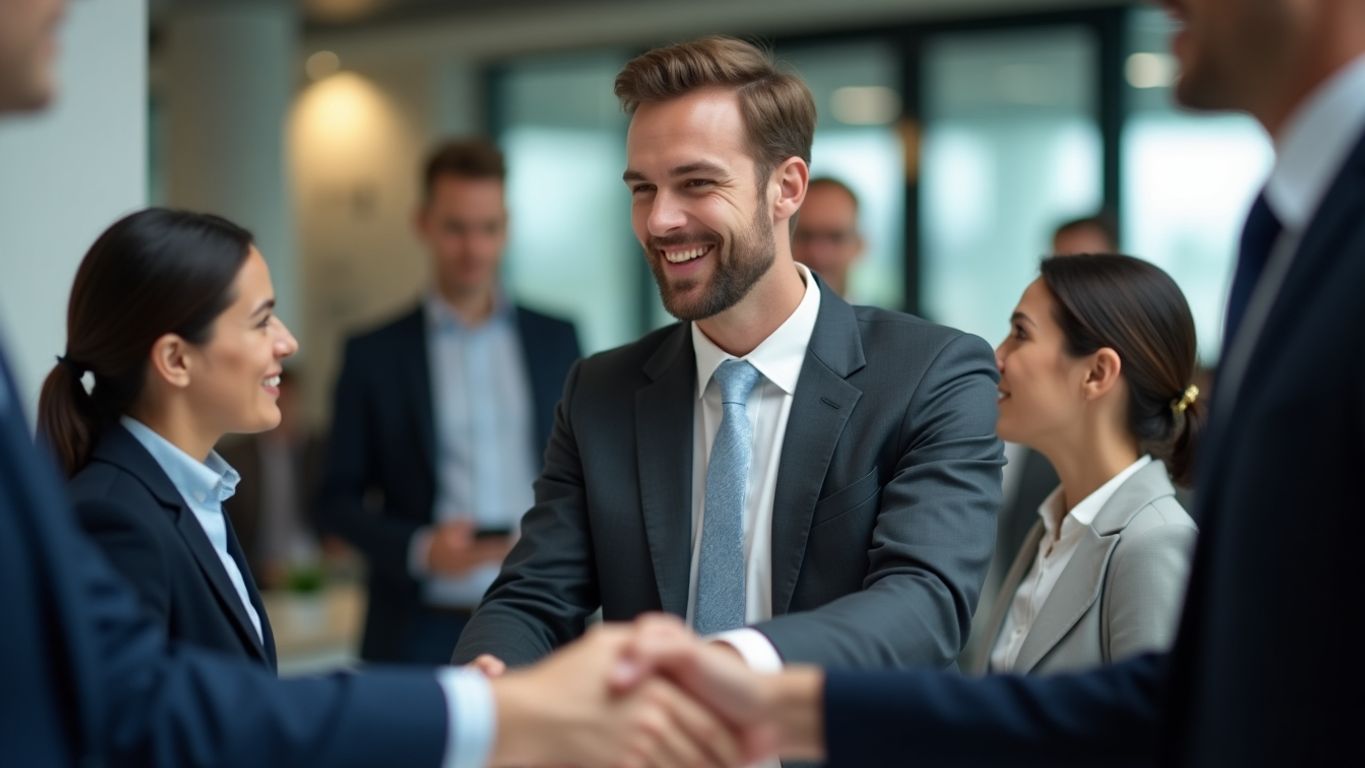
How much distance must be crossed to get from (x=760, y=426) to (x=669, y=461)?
0.15m

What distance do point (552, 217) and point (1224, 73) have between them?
356 inches

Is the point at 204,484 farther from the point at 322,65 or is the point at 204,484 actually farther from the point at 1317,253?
the point at 322,65

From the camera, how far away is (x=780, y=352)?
96.6 inches

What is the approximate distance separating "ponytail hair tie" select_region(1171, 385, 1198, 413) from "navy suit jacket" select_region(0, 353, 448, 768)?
154 cm

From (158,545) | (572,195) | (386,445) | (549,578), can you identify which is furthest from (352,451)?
(572,195)

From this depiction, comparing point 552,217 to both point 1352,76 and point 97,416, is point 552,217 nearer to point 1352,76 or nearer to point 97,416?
point 97,416

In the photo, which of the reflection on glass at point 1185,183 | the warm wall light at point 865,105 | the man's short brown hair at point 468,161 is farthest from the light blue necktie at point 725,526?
the warm wall light at point 865,105

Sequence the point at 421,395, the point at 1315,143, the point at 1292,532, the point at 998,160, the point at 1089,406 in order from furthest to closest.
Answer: the point at 998,160, the point at 421,395, the point at 1089,406, the point at 1315,143, the point at 1292,532

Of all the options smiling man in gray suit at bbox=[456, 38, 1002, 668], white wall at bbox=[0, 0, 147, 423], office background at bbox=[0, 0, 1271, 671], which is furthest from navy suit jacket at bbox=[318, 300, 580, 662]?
office background at bbox=[0, 0, 1271, 671]

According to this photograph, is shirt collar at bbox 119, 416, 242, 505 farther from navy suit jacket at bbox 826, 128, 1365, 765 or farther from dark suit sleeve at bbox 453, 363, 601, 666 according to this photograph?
navy suit jacket at bbox 826, 128, 1365, 765

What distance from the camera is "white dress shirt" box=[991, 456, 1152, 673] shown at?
8.39 feet

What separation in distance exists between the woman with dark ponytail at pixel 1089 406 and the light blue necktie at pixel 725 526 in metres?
0.51

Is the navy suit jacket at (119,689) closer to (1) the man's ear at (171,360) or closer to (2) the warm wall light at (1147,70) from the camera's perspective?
(1) the man's ear at (171,360)

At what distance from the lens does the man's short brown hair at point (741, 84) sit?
96.8 inches
